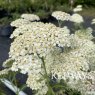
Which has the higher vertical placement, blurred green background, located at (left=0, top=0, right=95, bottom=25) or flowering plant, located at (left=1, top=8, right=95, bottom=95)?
flowering plant, located at (left=1, top=8, right=95, bottom=95)

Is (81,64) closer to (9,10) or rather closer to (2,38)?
(2,38)

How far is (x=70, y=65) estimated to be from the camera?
5.54 feet

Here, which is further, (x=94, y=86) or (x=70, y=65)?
(x=94, y=86)

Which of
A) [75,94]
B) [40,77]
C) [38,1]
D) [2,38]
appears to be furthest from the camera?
[38,1]

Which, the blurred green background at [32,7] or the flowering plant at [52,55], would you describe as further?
the blurred green background at [32,7]

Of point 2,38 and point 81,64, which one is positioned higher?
point 81,64

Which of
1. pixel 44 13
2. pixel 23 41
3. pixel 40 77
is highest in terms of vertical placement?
pixel 23 41

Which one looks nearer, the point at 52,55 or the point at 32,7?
the point at 52,55

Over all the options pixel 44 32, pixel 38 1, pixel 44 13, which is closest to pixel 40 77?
pixel 44 32

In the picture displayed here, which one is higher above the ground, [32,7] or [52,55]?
[52,55]

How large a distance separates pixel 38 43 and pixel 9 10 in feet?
18.4

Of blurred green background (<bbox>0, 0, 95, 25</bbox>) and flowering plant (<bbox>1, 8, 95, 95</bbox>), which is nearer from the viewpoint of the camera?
flowering plant (<bbox>1, 8, 95, 95</bbox>)

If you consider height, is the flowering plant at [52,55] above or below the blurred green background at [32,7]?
above

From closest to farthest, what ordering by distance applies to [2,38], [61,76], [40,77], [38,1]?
[61,76] < [40,77] < [2,38] < [38,1]
